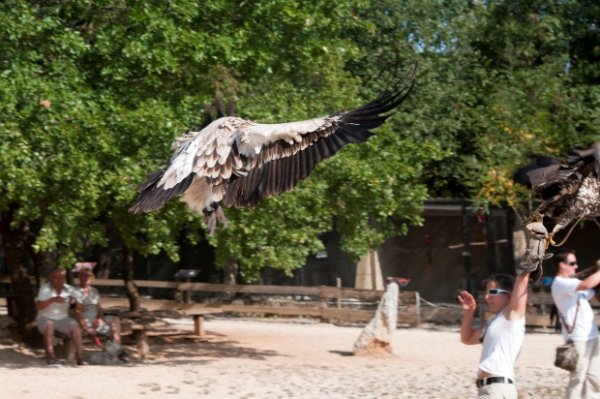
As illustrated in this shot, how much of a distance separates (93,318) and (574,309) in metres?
6.21

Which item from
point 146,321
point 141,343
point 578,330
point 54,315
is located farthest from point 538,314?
point 578,330

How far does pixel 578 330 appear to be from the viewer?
8.15 meters

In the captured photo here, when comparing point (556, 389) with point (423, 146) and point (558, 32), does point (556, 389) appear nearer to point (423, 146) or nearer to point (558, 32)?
point (423, 146)

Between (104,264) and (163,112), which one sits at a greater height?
(163,112)

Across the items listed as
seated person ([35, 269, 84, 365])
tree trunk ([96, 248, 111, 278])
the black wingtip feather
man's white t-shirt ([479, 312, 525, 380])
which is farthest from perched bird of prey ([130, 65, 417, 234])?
tree trunk ([96, 248, 111, 278])

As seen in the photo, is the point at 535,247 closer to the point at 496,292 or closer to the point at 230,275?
the point at 496,292

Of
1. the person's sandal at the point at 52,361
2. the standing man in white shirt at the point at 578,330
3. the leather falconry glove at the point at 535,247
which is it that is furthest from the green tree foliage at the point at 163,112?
the leather falconry glove at the point at 535,247

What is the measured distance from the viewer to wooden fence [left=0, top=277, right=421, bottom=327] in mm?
17141

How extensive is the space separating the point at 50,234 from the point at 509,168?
784 centimetres

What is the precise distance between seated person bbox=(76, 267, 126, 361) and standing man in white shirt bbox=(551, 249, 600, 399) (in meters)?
5.88

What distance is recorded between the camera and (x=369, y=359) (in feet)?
43.0

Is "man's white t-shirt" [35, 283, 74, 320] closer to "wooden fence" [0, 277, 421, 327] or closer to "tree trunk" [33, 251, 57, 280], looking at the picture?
"tree trunk" [33, 251, 57, 280]

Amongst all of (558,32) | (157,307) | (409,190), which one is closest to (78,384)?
(409,190)

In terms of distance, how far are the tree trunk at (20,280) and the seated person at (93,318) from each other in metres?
1.11
